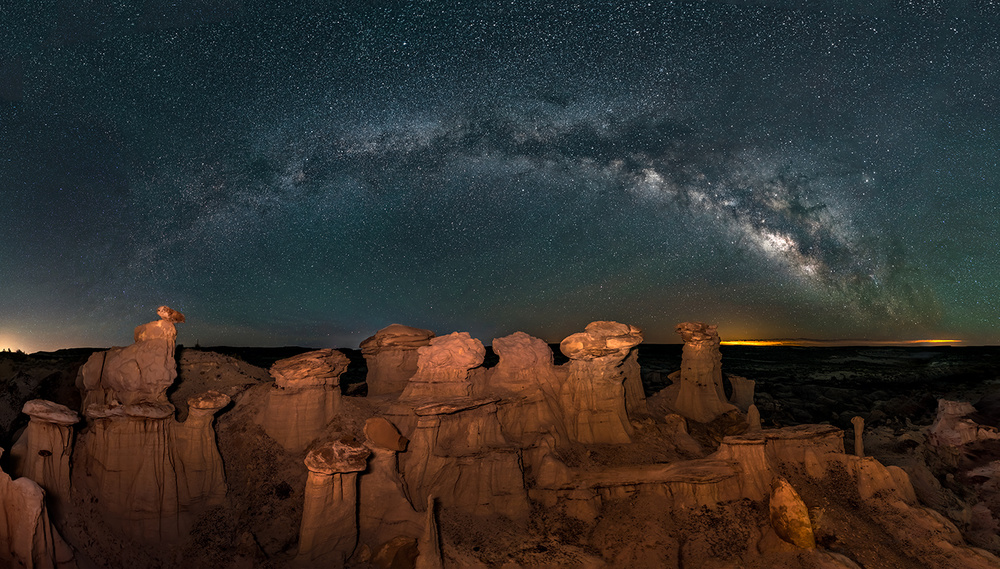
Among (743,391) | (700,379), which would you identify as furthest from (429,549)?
(743,391)

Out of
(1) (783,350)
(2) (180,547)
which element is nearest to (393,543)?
(2) (180,547)

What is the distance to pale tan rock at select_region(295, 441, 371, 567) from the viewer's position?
14125 millimetres

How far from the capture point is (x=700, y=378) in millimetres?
25859

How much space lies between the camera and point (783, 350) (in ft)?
396

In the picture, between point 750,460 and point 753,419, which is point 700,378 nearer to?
point 753,419

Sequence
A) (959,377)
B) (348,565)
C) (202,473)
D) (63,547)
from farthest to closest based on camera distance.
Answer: (959,377)
(202,473)
(348,565)
(63,547)

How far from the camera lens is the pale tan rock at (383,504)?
15.3 meters

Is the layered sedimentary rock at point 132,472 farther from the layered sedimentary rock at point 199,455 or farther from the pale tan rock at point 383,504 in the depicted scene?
the pale tan rock at point 383,504

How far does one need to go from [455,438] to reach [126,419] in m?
10.3

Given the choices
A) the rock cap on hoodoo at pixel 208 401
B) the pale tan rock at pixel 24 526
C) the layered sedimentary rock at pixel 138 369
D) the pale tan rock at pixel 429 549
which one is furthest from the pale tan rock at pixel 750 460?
the layered sedimentary rock at pixel 138 369

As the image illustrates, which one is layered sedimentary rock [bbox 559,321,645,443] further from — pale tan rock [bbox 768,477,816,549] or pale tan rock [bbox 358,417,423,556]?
pale tan rock [bbox 358,417,423,556]

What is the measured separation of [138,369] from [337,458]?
8268 mm

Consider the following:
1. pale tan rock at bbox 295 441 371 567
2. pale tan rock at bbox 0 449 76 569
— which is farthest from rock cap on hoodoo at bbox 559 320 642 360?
pale tan rock at bbox 0 449 76 569

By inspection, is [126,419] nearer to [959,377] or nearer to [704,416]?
[704,416]
